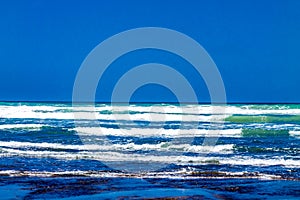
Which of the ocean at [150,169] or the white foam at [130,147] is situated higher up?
the white foam at [130,147]

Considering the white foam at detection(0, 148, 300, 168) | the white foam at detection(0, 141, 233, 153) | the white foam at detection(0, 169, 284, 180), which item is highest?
the white foam at detection(0, 141, 233, 153)

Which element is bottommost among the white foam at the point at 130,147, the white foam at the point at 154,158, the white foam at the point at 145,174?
the white foam at the point at 145,174

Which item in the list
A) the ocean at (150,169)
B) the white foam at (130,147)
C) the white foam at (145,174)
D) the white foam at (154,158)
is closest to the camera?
the ocean at (150,169)

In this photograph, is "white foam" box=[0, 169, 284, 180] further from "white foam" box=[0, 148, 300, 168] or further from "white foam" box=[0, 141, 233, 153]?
"white foam" box=[0, 141, 233, 153]

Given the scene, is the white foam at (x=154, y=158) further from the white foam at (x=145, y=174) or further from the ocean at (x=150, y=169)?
the white foam at (x=145, y=174)

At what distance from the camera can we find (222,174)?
46.3ft

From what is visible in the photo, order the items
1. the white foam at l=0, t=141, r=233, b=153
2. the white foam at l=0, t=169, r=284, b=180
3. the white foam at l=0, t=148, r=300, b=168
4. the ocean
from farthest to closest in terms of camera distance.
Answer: the white foam at l=0, t=141, r=233, b=153, the white foam at l=0, t=148, r=300, b=168, the white foam at l=0, t=169, r=284, b=180, the ocean

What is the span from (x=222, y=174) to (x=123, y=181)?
2.83 metres

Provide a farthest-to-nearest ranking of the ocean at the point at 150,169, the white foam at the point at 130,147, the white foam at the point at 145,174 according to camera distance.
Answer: the white foam at the point at 130,147
the white foam at the point at 145,174
the ocean at the point at 150,169

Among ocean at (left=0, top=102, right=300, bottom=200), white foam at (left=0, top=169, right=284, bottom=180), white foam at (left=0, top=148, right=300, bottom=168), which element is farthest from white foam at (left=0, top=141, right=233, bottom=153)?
→ white foam at (left=0, top=169, right=284, bottom=180)

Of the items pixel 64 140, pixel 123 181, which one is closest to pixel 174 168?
pixel 123 181

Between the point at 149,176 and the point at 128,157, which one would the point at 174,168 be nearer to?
the point at 149,176

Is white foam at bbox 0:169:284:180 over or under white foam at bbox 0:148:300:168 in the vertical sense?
under

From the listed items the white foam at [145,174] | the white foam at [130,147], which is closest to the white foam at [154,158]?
the white foam at [130,147]
